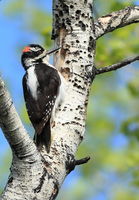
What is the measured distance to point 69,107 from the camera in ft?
14.3

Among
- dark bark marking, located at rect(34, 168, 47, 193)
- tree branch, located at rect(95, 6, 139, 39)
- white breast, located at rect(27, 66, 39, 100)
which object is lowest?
dark bark marking, located at rect(34, 168, 47, 193)

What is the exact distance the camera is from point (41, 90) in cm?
529

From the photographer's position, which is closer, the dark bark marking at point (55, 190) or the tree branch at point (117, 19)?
the dark bark marking at point (55, 190)

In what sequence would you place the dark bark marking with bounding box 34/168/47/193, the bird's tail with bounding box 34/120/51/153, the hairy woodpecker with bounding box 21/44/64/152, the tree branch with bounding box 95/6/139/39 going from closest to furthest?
the dark bark marking with bounding box 34/168/47/193
the bird's tail with bounding box 34/120/51/153
the hairy woodpecker with bounding box 21/44/64/152
the tree branch with bounding box 95/6/139/39

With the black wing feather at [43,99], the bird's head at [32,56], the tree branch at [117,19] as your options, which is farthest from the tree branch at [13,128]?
the bird's head at [32,56]

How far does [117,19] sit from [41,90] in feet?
2.97

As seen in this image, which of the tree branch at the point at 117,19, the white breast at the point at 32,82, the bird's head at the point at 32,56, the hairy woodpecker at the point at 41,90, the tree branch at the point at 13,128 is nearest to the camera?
the tree branch at the point at 13,128

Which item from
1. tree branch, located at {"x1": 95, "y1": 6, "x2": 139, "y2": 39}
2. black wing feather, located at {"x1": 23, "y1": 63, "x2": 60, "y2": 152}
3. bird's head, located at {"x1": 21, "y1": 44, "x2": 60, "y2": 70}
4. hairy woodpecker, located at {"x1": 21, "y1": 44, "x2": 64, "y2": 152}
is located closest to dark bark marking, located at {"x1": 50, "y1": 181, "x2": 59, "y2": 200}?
hairy woodpecker, located at {"x1": 21, "y1": 44, "x2": 64, "y2": 152}

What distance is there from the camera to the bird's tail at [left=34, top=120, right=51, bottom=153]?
4037 mm

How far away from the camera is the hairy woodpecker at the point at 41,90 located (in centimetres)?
474

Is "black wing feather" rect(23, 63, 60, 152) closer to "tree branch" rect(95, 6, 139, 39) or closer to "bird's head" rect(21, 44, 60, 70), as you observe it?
"bird's head" rect(21, 44, 60, 70)

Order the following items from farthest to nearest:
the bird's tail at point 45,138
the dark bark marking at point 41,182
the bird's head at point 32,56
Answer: the bird's head at point 32,56 < the bird's tail at point 45,138 < the dark bark marking at point 41,182

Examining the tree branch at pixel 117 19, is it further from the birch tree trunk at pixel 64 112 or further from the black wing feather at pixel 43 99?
the black wing feather at pixel 43 99

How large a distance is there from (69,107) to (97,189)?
315 cm
